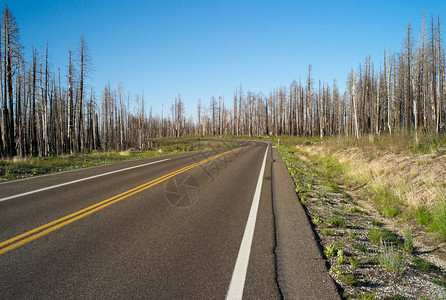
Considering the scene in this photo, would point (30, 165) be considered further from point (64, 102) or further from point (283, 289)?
point (64, 102)

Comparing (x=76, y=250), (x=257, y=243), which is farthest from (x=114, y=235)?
(x=257, y=243)

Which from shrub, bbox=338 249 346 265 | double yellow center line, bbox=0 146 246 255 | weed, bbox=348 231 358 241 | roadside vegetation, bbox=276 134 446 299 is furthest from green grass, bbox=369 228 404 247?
double yellow center line, bbox=0 146 246 255

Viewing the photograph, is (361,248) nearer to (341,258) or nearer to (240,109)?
(341,258)

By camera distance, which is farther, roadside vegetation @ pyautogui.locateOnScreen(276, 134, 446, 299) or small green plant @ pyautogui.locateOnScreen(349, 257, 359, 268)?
small green plant @ pyautogui.locateOnScreen(349, 257, 359, 268)

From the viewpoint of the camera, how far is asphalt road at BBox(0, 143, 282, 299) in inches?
116

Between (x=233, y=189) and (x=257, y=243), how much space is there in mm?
4120

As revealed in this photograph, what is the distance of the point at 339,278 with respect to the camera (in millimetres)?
3299

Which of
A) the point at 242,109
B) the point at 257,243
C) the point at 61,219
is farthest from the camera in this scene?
the point at 242,109

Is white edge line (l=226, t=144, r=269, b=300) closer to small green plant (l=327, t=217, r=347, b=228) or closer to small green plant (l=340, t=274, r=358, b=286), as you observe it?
small green plant (l=340, t=274, r=358, b=286)

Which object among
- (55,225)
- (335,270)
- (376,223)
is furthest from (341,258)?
(55,225)

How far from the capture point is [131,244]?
13.5ft

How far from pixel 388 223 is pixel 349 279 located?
348cm

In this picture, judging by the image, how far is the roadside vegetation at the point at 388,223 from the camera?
10.8 ft

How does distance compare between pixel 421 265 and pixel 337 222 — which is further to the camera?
pixel 337 222
